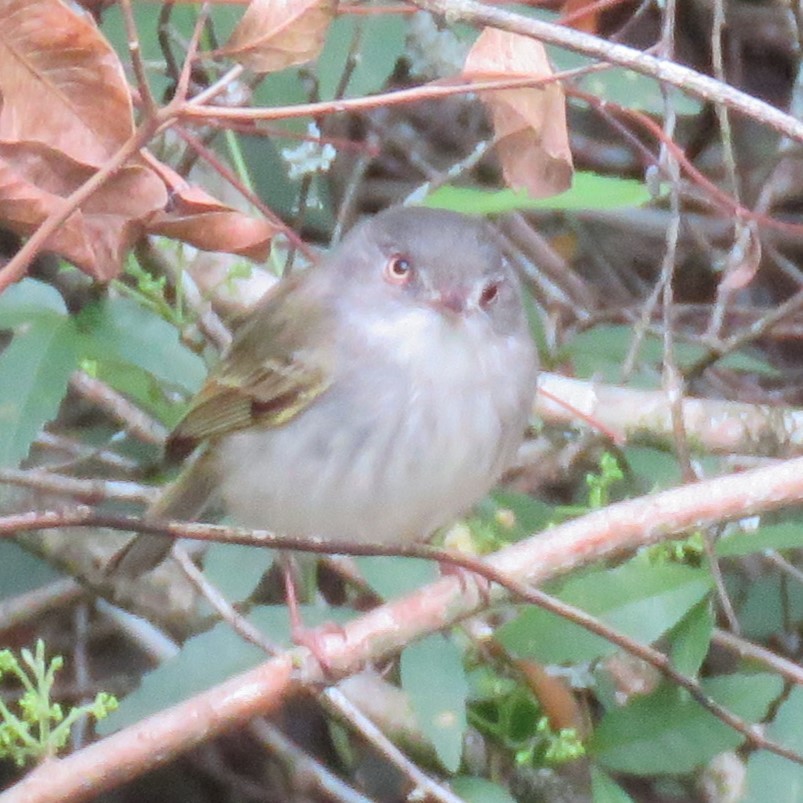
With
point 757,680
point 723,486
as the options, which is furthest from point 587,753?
point 723,486

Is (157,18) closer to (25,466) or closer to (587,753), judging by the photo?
(25,466)

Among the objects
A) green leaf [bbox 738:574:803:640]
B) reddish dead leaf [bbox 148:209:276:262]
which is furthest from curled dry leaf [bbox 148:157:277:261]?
green leaf [bbox 738:574:803:640]

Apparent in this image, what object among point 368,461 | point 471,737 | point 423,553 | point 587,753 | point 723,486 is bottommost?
point 471,737

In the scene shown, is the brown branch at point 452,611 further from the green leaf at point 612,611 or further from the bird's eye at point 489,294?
the bird's eye at point 489,294

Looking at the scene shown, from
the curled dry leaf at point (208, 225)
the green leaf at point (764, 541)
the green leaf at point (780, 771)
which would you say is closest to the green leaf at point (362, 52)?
the curled dry leaf at point (208, 225)

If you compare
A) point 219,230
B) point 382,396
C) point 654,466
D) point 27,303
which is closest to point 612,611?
point 382,396

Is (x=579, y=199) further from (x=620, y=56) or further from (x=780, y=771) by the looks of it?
(x=780, y=771)
